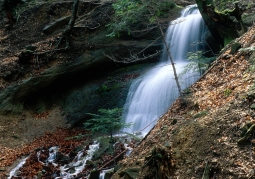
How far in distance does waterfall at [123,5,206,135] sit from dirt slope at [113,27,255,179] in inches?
169

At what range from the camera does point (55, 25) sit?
55.3 feet

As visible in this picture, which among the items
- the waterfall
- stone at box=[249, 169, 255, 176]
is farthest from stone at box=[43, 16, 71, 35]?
stone at box=[249, 169, 255, 176]

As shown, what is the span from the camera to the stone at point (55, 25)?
16.7m

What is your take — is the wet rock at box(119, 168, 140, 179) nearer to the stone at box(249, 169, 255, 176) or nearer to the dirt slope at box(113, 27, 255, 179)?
the dirt slope at box(113, 27, 255, 179)

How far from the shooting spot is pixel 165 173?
12.9 ft

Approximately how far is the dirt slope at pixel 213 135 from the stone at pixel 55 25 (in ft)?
42.9

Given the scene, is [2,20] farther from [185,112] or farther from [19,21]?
[185,112]

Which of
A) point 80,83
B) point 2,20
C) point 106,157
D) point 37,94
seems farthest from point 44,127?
point 2,20

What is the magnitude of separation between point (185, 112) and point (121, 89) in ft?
26.7

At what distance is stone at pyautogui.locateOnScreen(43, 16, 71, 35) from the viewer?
1670cm

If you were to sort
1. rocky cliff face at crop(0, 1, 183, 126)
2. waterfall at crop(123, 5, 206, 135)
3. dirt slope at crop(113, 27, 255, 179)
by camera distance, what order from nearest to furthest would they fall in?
dirt slope at crop(113, 27, 255, 179) → waterfall at crop(123, 5, 206, 135) → rocky cliff face at crop(0, 1, 183, 126)

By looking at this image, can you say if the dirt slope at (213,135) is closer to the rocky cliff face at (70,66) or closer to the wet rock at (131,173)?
the wet rock at (131,173)

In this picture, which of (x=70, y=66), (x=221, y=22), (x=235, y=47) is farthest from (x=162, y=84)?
(x=235, y=47)

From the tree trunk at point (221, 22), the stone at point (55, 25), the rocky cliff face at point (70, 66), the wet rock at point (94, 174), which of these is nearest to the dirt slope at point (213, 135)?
the wet rock at point (94, 174)
